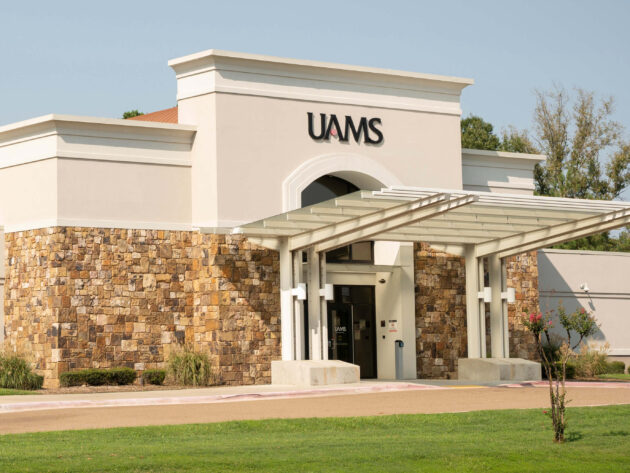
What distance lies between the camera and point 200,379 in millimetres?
32219

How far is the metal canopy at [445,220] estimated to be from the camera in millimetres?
29016

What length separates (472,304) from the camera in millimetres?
36500

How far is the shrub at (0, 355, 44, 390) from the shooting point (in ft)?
101

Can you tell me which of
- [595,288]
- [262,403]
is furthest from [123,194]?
[595,288]

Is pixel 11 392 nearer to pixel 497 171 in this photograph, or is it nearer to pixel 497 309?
pixel 497 309

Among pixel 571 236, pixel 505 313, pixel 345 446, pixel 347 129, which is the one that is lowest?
pixel 345 446

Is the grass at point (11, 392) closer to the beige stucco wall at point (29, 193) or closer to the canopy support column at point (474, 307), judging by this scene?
the beige stucco wall at point (29, 193)

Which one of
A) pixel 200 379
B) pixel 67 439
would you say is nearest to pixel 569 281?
pixel 200 379

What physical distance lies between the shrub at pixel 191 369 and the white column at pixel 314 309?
10.6ft

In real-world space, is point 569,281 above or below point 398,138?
below

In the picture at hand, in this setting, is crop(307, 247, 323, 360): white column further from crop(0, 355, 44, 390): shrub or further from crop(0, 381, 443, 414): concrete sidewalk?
crop(0, 355, 44, 390): shrub

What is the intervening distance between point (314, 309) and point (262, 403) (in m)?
7.96

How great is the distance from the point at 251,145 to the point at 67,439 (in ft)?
54.4

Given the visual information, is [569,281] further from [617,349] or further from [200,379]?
[200,379]
